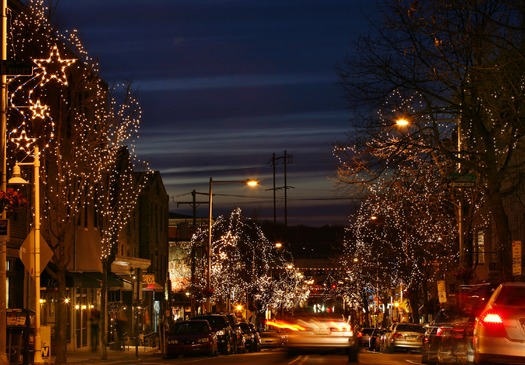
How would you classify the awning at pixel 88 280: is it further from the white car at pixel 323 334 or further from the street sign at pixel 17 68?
the street sign at pixel 17 68

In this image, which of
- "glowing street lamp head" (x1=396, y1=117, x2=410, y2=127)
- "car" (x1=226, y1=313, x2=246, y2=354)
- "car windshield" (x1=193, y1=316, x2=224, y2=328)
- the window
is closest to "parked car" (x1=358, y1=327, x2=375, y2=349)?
the window

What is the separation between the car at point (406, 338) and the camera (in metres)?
41.7

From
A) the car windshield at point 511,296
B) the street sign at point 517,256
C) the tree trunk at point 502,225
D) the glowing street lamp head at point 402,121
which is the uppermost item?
the glowing street lamp head at point 402,121

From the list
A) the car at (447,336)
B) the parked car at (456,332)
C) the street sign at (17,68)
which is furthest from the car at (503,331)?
the street sign at (17,68)

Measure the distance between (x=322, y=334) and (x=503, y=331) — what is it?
10.1 meters

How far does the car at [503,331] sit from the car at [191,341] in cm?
2020

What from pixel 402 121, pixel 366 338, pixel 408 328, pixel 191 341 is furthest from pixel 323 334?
pixel 366 338

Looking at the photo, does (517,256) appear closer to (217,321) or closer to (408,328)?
(217,321)

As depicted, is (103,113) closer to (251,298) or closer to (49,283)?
(49,283)

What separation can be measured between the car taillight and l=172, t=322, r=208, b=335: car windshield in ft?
69.6

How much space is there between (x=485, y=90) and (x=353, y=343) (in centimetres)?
792

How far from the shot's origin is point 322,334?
24.9 meters

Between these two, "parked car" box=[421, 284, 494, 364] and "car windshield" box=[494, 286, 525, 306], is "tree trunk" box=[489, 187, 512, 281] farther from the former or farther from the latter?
"car windshield" box=[494, 286, 525, 306]

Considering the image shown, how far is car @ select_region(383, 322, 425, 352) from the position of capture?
41.7 meters
